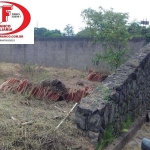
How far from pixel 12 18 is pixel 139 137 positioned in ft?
27.3

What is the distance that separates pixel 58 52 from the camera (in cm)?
1086

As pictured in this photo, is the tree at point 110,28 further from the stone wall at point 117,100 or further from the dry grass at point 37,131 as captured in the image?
the dry grass at point 37,131

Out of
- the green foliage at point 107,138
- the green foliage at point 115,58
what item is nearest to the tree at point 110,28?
the green foliage at point 115,58

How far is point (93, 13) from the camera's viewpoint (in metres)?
7.49

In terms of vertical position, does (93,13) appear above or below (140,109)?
above

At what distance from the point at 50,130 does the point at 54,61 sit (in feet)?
27.3

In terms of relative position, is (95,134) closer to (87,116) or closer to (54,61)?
(87,116)

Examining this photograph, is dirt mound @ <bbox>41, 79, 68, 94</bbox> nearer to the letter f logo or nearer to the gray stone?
the gray stone

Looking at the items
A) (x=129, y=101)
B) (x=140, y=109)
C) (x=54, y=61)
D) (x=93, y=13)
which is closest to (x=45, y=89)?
(x=129, y=101)

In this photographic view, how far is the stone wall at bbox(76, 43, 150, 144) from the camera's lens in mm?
3105

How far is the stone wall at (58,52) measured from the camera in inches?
383

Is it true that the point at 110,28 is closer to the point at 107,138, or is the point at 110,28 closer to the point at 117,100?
the point at 117,100

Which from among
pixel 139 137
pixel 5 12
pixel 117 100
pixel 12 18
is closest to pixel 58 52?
pixel 12 18

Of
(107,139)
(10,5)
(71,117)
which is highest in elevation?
(10,5)
